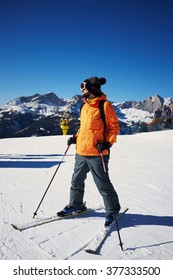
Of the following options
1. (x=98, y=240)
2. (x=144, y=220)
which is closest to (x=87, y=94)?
(x=98, y=240)

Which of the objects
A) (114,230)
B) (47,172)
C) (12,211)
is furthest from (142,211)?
(47,172)

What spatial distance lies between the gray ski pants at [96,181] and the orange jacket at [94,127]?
14cm

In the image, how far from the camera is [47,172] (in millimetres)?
8297

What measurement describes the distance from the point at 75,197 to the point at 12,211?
114cm

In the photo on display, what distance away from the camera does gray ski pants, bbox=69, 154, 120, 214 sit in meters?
3.94

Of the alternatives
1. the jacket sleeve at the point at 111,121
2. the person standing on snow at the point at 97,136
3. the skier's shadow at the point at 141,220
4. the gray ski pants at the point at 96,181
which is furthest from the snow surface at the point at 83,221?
the jacket sleeve at the point at 111,121

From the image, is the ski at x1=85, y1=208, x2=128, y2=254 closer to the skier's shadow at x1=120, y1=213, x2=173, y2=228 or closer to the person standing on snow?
the person standing on snow

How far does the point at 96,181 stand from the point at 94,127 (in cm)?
84

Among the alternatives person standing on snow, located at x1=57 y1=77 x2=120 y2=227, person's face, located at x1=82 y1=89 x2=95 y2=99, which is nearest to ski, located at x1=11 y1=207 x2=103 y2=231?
person standing on snow, located at x1=57 y1=77 x2=120 y2=227

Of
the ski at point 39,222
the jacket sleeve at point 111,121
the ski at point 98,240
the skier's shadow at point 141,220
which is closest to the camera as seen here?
the ski at point 98,240

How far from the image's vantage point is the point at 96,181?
4.01 m

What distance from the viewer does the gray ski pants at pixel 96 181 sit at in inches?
155

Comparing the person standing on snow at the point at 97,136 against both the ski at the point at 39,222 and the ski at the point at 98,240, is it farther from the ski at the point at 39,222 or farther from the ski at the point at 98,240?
the ski at the point at 39,222

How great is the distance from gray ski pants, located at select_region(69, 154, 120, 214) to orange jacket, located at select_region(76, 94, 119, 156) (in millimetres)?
136
